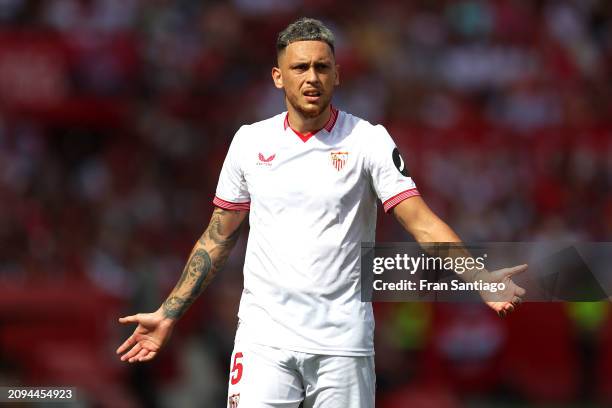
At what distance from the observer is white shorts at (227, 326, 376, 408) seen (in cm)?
520

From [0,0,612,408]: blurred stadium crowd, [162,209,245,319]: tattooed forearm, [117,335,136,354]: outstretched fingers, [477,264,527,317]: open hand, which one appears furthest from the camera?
[0,0,612,408]: blurred stadium crowd

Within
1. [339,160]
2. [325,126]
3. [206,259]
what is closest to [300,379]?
[206,259]

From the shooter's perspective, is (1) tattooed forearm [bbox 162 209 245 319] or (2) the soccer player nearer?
(2) the soccer player

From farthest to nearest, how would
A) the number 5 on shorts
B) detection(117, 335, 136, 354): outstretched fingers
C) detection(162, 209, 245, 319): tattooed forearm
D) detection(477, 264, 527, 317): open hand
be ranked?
detection(162, 209, 245, 319): tattooed forearm, detection(117, 335, 136, 354): outstretched fingers, the number 5 on shorts, detection(477, 264, 527, 317): open hand

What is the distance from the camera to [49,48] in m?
12.8

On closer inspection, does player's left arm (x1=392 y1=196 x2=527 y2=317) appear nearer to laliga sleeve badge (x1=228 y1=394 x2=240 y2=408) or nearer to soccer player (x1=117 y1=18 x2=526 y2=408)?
soccer player (x1=117 y1=18 x2=526 y2=408)

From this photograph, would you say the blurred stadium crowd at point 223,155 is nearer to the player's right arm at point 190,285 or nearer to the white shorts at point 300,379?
the player's right arm at point 190,285

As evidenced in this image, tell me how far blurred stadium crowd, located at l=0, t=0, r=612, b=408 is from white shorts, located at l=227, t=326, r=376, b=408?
13.7ft

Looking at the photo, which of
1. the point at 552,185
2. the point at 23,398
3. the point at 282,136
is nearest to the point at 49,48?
the point at 552,185

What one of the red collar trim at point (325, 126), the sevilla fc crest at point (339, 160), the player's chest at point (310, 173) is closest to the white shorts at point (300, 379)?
the player's chest at point (310, 173)

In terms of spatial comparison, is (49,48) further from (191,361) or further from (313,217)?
(313,217)

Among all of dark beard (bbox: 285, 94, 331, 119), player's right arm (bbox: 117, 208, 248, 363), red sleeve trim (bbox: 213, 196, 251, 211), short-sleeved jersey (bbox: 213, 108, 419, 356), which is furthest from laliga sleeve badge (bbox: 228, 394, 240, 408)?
dark beard (bbox: 285, 94, 331, 119)

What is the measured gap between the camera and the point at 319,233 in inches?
204

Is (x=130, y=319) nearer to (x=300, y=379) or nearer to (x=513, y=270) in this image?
(x=300, y=379)
